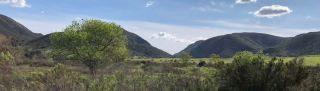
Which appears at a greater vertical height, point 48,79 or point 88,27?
point 88,27

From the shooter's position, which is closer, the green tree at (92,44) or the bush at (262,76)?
the bush at (262,76)

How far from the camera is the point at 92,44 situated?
70000 millimetres

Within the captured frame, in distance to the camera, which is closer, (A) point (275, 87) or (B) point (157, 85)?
(A) point (275, 87)

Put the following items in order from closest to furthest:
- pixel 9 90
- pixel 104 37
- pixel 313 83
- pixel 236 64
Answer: pixel 313 83 < pixel 9 90 < pixel 236 64 < pixel 104 37

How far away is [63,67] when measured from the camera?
39.6 ft

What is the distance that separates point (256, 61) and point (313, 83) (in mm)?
1932

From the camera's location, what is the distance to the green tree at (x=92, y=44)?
225 feet

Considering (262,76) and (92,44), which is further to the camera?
(92,44)

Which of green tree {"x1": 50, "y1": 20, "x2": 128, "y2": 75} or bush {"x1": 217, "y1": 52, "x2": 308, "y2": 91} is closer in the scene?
bush {"x1": 217, "y1": 52, "x2": 308, "y2": 91}

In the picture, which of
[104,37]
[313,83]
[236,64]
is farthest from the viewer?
[104,37]

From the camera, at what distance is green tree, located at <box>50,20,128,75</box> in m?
68.6

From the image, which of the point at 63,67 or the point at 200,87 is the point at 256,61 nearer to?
the point at 200,87

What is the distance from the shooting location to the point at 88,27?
71438 mm

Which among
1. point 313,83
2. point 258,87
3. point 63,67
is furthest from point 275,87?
point 63,67
